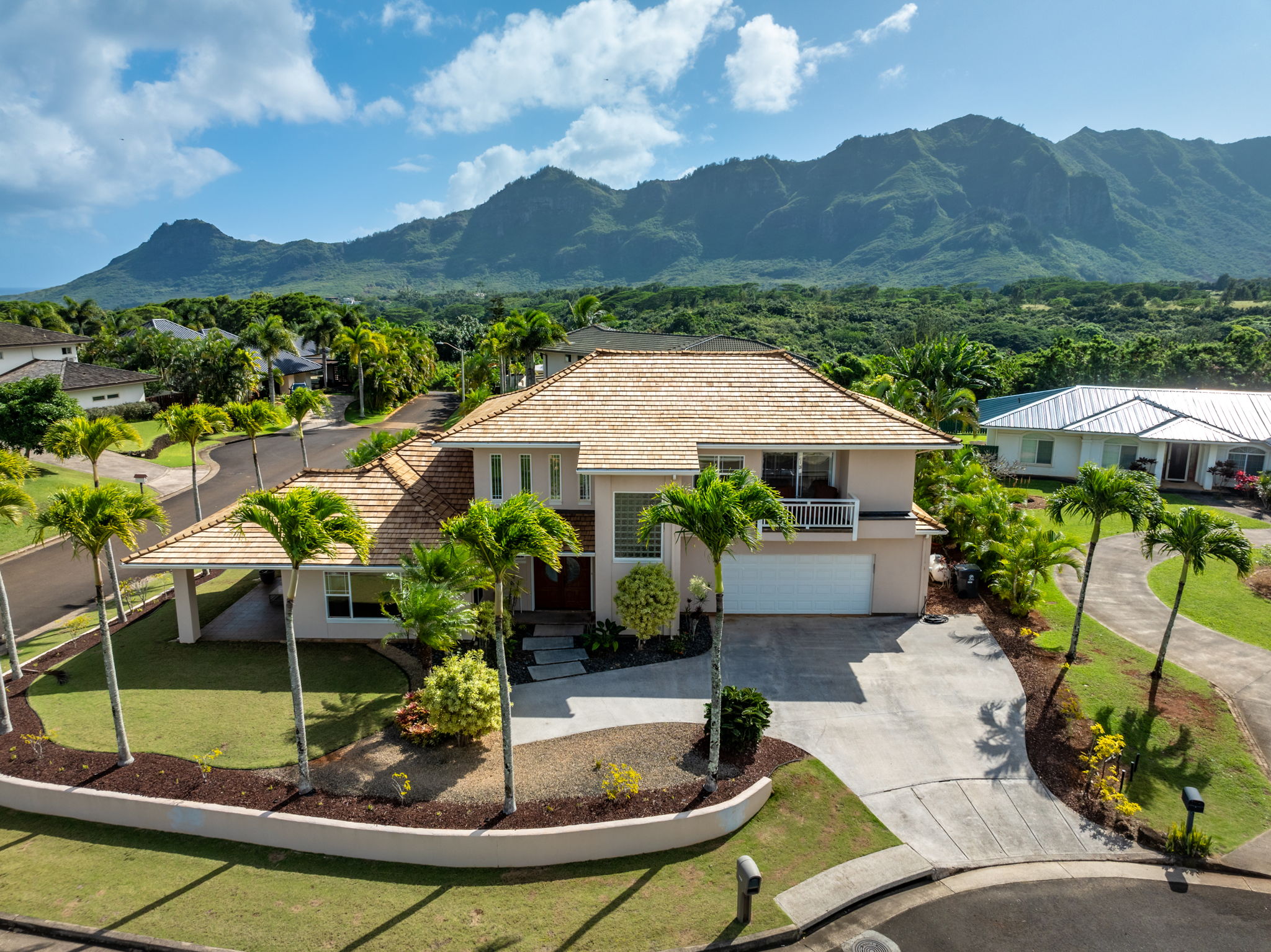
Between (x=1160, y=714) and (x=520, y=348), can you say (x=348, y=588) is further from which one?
(x=520, y=348)

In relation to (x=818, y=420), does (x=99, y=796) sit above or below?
below

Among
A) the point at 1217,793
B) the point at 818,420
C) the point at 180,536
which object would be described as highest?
the point at 818,420

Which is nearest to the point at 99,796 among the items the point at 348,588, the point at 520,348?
the point at 348,588

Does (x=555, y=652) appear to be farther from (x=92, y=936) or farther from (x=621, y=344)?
(x=621, y=344)

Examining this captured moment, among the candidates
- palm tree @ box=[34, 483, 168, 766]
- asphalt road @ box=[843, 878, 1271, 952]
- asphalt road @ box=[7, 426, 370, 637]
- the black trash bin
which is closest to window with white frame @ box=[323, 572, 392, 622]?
asphalt road @ box=[7, 426, 370, 637]

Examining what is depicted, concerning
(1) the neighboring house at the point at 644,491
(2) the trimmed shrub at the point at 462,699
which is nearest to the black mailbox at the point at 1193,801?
(1) the neighboring house at the point at 644,491

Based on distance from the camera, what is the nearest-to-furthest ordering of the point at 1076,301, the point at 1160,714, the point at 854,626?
the point at 1160,714 → the point at 854,626 → the point at 1076,301

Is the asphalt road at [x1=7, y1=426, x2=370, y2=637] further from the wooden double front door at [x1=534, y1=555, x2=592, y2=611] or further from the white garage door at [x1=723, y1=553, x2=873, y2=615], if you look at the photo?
the white garage door at [x1=723, y1=553, x2=873, y2=615]
